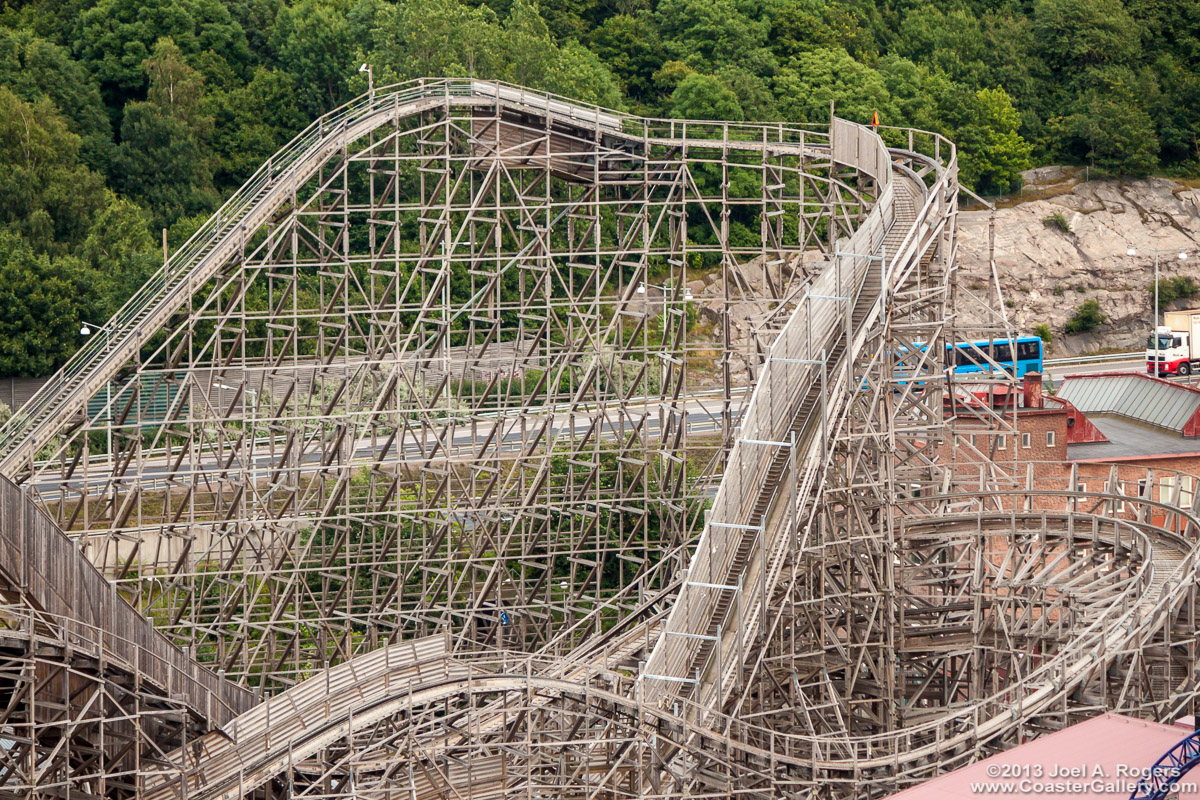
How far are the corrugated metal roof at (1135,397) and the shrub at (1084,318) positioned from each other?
10.2 m

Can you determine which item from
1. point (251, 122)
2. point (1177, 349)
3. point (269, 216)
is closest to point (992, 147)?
point (1177, 349)

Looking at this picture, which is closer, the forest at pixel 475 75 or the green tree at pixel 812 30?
the forest at pixel 475 75

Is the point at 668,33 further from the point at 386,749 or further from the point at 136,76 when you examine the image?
the point at 386,749

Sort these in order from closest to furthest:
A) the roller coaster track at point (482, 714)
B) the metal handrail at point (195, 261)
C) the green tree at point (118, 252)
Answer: the roller coaster track at point (482, 714)
the metal handrail at point (195, 261)
the green tree at point (118, 252)

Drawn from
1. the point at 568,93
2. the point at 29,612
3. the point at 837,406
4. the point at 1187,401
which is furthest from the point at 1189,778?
the point at 568,93

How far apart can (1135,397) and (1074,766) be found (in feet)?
131

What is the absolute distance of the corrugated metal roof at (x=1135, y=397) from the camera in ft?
193

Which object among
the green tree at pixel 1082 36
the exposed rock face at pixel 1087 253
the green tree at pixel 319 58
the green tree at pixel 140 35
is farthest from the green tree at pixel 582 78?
the green tree at pixel 1082 36

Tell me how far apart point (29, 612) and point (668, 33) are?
54.2m

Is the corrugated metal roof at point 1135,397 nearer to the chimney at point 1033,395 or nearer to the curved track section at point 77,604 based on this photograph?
the chimney at point 1033,395

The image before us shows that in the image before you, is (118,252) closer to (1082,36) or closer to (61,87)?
(61,87)

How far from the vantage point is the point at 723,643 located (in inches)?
1079

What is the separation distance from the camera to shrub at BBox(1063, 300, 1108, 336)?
72688 mm

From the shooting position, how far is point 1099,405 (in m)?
61.4
